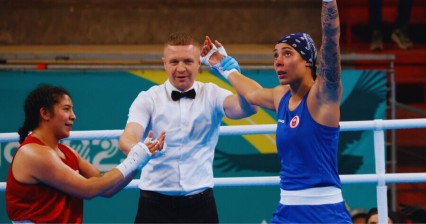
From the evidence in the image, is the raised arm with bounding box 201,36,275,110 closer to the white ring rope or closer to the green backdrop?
the white ring rope

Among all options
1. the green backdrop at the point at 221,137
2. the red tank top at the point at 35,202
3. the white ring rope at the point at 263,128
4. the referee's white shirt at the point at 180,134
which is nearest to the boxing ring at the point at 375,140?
the white ring rope at the point at 263,128

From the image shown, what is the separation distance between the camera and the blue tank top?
3.79 meters

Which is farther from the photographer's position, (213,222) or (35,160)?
(213,222)

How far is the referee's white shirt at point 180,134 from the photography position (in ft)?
14.7

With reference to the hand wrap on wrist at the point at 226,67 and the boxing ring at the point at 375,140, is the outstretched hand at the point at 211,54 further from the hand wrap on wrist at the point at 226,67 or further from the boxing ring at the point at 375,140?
the boxing ring at the point at 375,140

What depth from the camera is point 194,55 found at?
15.0 feet

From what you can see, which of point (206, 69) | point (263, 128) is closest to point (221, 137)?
point (206, 69)

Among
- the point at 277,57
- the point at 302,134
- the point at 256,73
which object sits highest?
the point at 256,73

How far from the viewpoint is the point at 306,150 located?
3799mm

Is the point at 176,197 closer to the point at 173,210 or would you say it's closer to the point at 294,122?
the point at 173,210

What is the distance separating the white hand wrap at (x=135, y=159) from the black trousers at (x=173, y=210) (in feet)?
1.92

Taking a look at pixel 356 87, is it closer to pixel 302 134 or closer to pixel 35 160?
pixel 302 134

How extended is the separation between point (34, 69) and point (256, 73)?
1.93 metres

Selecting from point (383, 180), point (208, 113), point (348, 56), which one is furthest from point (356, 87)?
point (208, 113)
